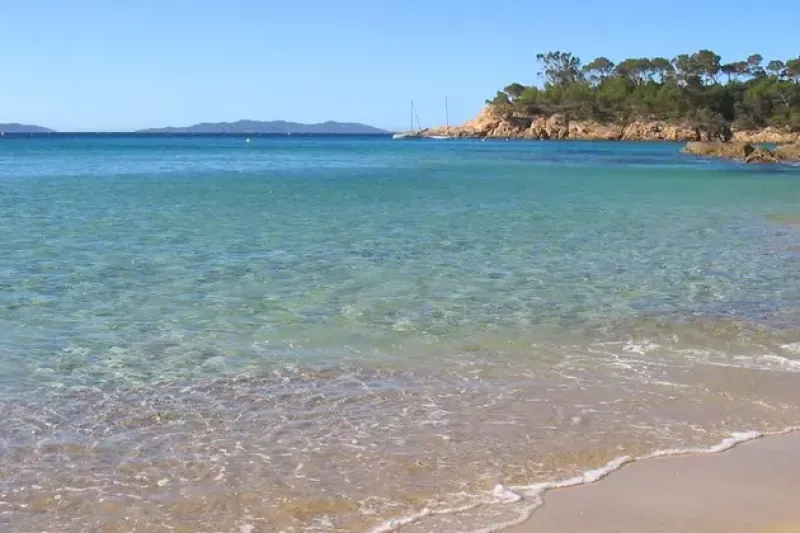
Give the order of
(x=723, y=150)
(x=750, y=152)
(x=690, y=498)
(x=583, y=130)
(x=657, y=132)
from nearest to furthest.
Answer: (x=690, y=498), (x=750, y=152), (x=723, y=150), (x=657, y=132), (x=583, y=130)

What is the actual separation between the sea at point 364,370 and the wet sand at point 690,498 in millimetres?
250

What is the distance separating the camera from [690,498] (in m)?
6.18

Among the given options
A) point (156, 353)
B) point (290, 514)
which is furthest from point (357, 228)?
point (290, 514)

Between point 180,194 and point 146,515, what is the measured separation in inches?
1268

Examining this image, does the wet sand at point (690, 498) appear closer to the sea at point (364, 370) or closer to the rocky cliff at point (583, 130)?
the sea at point (364, 370)

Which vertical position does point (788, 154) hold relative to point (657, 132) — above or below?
below

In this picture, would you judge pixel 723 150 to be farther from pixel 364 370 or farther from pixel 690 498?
pixel 690 498

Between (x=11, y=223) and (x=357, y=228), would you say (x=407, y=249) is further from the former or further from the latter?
(x=11, y=223)

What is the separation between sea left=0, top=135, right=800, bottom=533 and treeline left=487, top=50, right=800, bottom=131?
13509 cm

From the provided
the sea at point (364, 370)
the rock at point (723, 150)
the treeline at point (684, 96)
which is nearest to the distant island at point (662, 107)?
the treeline at point (684, 96)

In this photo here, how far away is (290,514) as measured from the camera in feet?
19.7

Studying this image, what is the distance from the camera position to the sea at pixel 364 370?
638 cm

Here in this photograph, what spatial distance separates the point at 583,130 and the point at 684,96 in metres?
18.2

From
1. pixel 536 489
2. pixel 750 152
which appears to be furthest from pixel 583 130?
pixel 536 489
